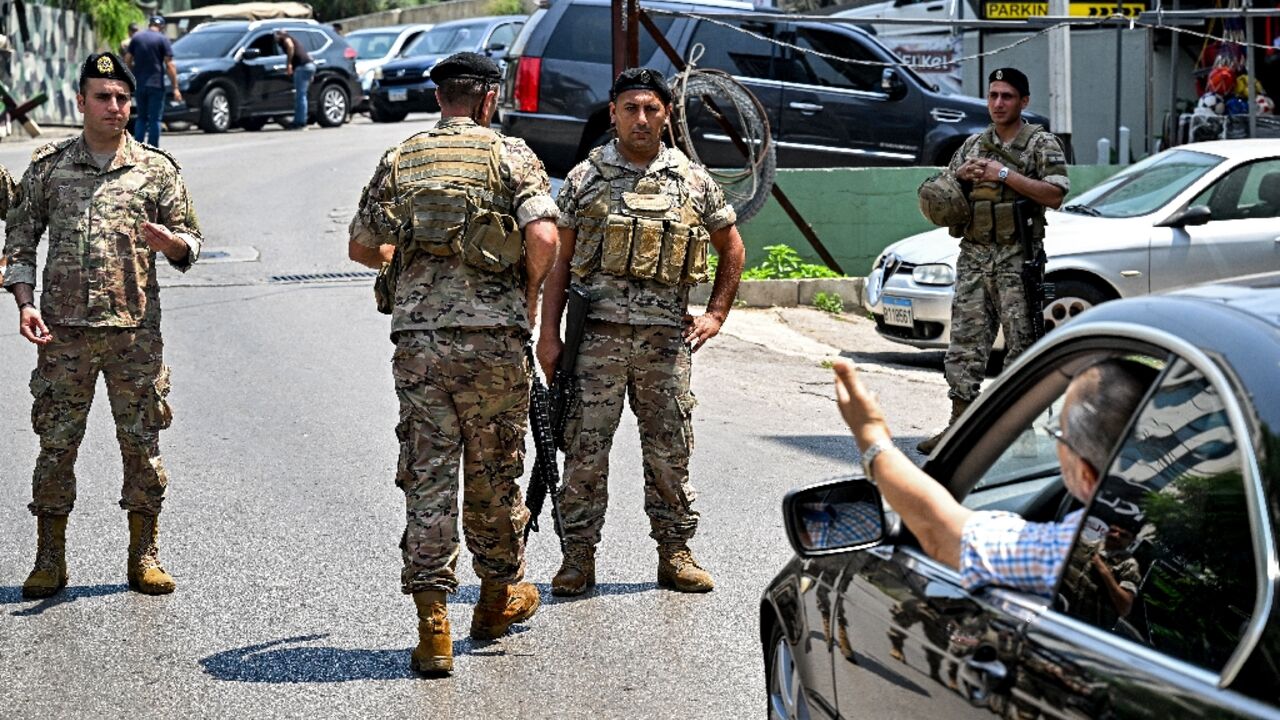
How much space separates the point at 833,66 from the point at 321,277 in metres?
5.16

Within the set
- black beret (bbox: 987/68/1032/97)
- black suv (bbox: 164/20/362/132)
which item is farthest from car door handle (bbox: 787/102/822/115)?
black suv (bbox: 164/20/362/132)

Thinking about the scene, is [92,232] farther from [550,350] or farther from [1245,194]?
[1245,194]

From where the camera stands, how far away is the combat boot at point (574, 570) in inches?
252

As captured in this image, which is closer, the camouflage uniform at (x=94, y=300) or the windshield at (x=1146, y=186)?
the camouflage uniform at (x=94, y=300)

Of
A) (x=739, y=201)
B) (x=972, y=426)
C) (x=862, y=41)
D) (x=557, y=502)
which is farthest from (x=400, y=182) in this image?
(x=862, y=41)

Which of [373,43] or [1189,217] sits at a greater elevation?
[373,43]

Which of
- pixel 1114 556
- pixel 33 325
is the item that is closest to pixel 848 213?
pixel 33 325

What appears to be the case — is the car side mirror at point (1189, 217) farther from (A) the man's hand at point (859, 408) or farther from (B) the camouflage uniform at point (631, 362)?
(A) the man's hand at point (859, 408)

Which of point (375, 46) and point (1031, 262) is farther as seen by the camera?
point (375, 46)

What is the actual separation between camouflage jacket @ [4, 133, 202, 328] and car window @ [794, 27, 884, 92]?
421 inches

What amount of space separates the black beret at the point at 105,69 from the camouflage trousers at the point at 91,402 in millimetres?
888

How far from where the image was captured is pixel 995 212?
348 inches

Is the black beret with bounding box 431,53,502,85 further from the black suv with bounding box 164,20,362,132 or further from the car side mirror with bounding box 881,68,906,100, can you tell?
the black suv with bounding box 164,20,362,132

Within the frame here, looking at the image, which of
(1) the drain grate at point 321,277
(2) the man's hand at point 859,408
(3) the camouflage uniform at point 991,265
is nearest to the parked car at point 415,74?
(1) the drain grate at point 321,277
